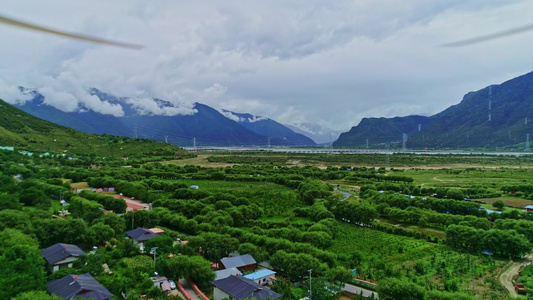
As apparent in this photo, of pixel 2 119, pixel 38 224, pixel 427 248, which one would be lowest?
pixel 427 248

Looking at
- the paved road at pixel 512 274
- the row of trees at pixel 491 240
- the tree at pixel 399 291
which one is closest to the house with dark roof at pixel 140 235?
the tree at pixel 399 291

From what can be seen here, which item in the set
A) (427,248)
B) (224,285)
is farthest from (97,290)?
→ (427,248)

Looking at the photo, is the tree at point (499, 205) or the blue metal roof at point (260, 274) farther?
the tree at point (499, 205)

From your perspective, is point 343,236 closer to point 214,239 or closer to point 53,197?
point 214,239

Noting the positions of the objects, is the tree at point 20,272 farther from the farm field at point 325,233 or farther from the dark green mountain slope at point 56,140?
the dark green mountain slope at point 56,140

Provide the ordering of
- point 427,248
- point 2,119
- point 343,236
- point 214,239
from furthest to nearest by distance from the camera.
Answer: point 2,119
point 343,236
point 427,248
point 214,239

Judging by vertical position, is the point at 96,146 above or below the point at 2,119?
A: below
